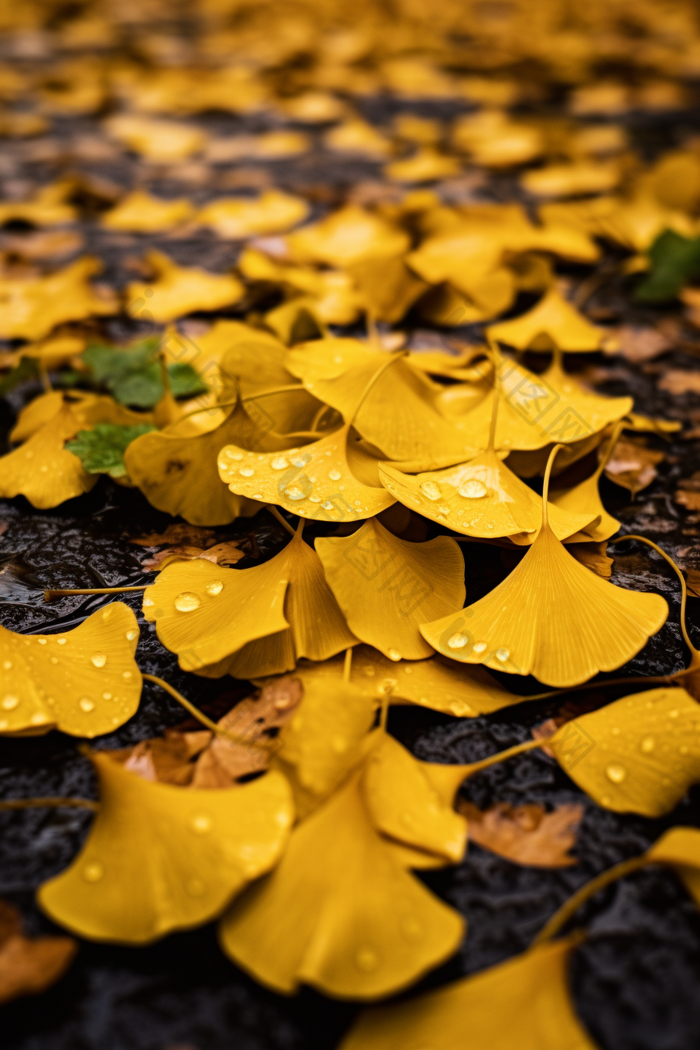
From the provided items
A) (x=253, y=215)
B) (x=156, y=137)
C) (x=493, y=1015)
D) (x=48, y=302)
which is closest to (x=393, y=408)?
(x=493, y=1015)

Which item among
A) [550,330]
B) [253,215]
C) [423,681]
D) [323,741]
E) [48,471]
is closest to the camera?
[323,741]

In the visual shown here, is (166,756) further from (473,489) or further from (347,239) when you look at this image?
(347,239)

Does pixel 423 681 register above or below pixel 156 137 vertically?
below

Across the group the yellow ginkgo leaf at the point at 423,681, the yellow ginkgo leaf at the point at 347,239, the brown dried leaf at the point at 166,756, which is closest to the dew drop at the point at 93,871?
the brown dried leaf at the point at 166,756

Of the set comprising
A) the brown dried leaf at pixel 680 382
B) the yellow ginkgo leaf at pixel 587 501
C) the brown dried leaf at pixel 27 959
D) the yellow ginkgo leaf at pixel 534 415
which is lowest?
the brown dried leaf at pixel 680 382

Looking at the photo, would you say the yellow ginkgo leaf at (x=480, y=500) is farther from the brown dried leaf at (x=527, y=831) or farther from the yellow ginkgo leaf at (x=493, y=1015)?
the yellow ginkgo leaf at (x=493, y=1015)

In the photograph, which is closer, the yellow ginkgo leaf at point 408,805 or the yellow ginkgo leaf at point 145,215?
the yellow ginkgo leaf at point 408,805
